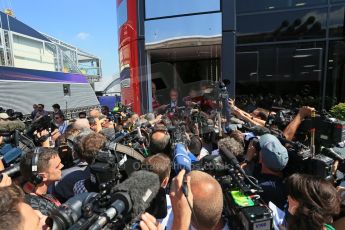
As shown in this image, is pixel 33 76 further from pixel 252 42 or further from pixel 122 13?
pixel 252 42

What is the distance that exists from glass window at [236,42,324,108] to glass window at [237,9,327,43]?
323mm

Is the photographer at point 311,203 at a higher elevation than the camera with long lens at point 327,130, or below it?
below

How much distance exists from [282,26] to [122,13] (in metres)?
5.73

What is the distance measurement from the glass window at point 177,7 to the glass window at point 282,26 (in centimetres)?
205

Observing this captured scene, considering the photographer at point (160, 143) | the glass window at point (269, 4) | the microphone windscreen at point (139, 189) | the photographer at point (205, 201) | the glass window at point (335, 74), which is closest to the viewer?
the microphone windscreen at point (139, 189)

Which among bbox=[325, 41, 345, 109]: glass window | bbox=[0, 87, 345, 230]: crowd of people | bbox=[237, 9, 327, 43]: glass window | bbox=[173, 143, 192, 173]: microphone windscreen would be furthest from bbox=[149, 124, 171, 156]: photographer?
bbox=[325, 41, 345, 109]: glass window

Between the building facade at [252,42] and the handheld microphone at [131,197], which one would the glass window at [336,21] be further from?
the handheld microphone at [131,197]

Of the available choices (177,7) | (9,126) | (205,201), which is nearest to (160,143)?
(205,201)

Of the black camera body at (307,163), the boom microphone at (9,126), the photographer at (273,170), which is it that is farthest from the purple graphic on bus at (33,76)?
the black camera body at (307,163)

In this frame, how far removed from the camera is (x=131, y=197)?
3.96 ft

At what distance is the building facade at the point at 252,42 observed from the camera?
28.9ft

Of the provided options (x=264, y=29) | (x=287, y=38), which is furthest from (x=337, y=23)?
(x=264, y=29)

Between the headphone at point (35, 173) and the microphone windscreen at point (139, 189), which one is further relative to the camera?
the headphone at point (35, 173)

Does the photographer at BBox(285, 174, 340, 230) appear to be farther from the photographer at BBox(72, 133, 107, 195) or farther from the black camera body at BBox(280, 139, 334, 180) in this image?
the photographer at BBox(72, 133, 107, 195)
